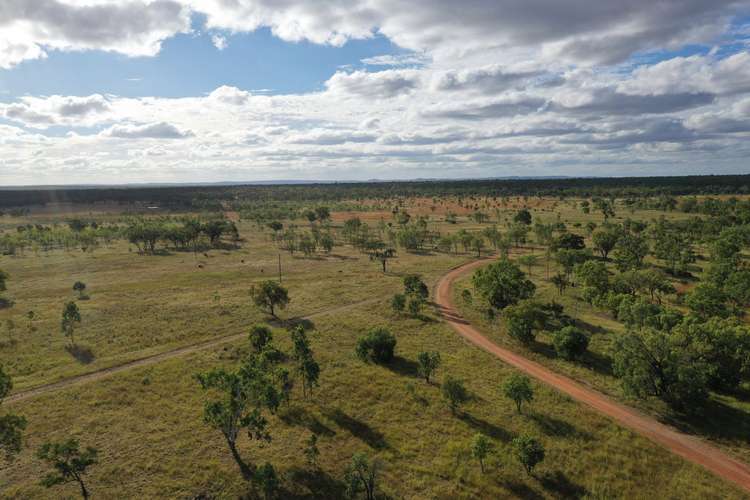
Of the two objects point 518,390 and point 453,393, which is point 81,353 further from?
point 518,390

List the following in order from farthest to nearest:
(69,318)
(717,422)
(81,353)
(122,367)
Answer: (69,318) → (81,353) → (122,367) → (717,422)

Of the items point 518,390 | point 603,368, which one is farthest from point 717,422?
point 518,390

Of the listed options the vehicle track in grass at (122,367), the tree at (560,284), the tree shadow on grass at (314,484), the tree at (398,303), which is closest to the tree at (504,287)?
the tree at (560,284)

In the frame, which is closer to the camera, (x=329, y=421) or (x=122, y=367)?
(x=329, y=421)

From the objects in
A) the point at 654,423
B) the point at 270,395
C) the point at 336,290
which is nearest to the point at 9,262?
the point at 336,290

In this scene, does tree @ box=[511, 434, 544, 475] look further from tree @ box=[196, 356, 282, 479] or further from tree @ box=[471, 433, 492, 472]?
tree @ box=[196, 356, 282, 479]

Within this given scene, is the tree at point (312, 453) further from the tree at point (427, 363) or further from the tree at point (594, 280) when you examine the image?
the tree at point (594, 280)

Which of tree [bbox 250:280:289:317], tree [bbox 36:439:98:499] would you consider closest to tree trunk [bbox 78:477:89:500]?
tree [bbox 36:439:98:499]
